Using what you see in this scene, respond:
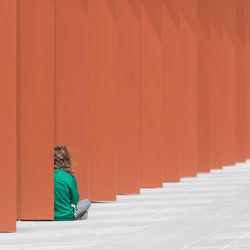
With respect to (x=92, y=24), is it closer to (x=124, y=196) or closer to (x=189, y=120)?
(x=124, y=196)

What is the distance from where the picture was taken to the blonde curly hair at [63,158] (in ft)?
36.9

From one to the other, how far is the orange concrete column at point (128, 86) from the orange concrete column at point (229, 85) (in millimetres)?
9638

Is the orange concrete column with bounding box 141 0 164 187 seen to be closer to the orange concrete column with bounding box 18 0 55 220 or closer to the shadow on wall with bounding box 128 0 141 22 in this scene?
the shadow on wall with bounding box 128 0 141 22

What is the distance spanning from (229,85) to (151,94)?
902 cm

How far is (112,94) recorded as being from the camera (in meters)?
14.2

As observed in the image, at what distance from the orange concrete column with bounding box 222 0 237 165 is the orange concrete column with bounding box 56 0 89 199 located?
1192 centimetres

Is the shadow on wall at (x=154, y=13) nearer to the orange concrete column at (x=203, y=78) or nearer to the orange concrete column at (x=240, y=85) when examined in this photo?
the orange concrete column at (x=203, y=78)

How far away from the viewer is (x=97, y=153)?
1416 centimetres

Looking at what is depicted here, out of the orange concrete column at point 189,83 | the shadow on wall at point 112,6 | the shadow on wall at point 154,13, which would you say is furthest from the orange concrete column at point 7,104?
the orange concrete column at point 189,83

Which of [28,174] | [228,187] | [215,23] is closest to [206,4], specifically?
[215,23]

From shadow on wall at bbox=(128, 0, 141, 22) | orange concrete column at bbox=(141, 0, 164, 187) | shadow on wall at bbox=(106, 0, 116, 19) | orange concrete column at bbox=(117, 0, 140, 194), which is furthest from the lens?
orange concrete column at bbox=(141, 0, 164, 187)

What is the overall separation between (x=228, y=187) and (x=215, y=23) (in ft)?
25.9

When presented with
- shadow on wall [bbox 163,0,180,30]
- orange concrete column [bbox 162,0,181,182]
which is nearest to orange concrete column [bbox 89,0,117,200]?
orange concrete column [bbox 162,0,181,182]

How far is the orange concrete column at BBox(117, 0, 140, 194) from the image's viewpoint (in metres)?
15.2
